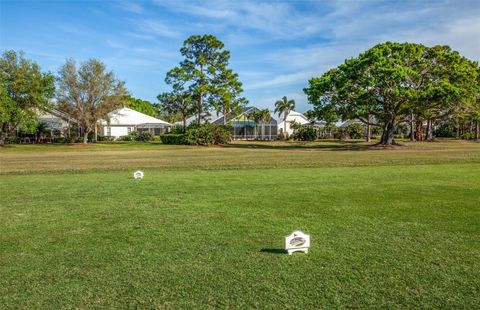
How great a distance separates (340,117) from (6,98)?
112 feet

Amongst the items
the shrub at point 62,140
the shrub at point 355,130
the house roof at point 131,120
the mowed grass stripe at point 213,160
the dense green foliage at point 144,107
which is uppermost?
the dense green foliage at point 144,107

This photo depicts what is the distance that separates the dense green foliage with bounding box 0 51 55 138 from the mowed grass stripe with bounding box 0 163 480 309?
120 ft

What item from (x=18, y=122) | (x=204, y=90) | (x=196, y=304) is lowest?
(x=196, y=304)

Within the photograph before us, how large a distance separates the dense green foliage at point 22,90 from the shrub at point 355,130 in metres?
49.9

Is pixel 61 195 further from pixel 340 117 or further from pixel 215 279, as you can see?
pixel 340 117

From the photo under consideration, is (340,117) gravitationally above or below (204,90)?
below

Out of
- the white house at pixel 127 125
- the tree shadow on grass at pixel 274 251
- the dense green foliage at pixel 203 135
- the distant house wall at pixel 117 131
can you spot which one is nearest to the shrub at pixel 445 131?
the dense green foliage at pixel 203 135

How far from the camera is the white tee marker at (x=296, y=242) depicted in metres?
5.55

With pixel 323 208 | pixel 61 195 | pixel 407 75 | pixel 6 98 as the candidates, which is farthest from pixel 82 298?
pixel 6 98

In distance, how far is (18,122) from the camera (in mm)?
44000

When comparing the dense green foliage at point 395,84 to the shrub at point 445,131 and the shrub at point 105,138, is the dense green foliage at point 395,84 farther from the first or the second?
the shrub at point 445,131

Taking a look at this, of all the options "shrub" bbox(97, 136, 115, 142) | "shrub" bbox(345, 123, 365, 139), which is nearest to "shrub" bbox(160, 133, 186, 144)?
"shrub" bbox(97, 136, 115, 142)

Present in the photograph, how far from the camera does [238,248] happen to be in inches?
235

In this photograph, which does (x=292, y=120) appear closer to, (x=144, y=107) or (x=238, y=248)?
(x=144, y=107)
